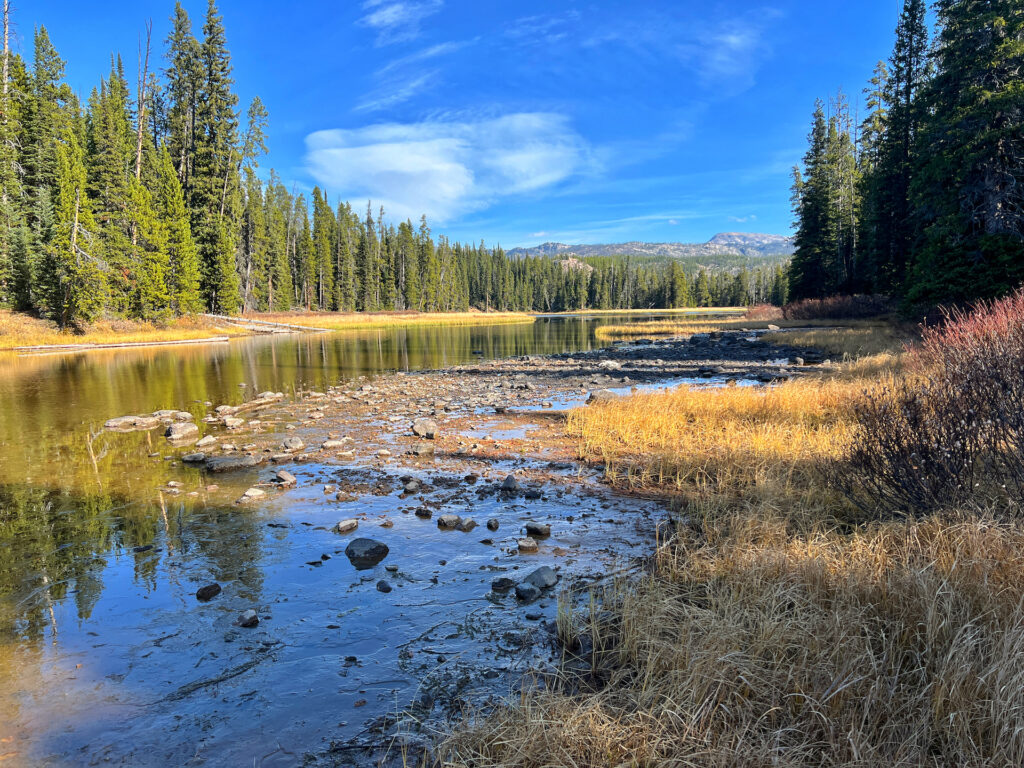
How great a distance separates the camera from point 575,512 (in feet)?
27.0

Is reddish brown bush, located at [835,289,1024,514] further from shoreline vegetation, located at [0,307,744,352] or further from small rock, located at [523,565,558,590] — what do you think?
shoreline vegetation, located at [0,307,744,352]

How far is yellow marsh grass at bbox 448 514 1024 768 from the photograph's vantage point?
2.96 metres

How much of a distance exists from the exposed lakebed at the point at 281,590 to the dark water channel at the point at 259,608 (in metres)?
0.02

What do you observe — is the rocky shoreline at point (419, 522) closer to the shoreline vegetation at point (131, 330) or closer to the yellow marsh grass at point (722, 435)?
the yellow marsh grass at point (722, 435)

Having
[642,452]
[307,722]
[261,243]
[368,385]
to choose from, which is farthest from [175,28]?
[307,722]

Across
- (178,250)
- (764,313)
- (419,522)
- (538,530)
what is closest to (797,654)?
(538,530)

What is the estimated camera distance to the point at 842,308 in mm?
47094

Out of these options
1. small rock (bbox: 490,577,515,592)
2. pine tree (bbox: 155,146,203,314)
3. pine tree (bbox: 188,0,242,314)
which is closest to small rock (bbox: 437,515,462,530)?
small rock (bbox: 490,577,515,592)

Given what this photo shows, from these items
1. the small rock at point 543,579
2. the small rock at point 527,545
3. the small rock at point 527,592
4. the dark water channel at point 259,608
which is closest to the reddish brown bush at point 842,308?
the dark water channel at point 259,608

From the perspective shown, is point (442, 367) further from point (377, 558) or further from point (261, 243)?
point (261, 243)

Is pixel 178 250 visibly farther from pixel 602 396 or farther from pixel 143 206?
pixel 602 396

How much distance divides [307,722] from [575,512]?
4994mm

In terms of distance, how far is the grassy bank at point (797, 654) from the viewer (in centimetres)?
299

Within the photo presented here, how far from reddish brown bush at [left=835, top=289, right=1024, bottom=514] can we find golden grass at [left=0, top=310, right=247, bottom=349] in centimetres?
4540
